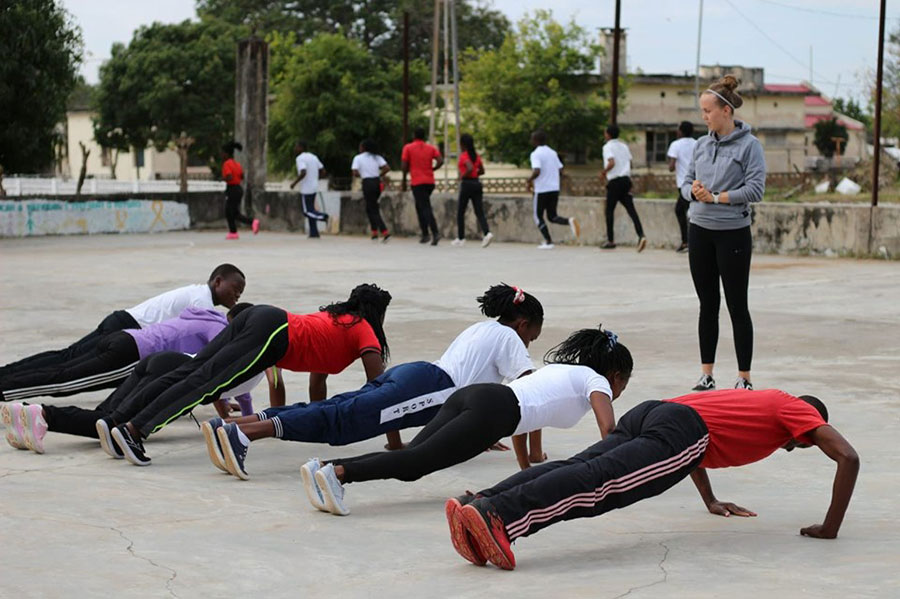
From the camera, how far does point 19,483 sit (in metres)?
5.12

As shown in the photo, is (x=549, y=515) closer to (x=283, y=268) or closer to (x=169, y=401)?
(x=169, y=401)

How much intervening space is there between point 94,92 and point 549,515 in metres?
61.3

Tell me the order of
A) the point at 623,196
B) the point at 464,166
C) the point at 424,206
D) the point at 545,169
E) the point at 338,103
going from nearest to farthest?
the point at 623,196 → the point at 545,169 → the point at 464,166 → the point at 424,206 → the point at 338,103

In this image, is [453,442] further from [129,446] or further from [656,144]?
[656,144]

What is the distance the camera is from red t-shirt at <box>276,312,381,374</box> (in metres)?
5.71

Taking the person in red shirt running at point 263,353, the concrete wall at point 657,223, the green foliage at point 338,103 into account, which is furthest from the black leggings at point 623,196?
the green foliage at point 338,103

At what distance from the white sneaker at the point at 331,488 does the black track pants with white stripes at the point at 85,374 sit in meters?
2.18

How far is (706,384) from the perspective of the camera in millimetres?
7027

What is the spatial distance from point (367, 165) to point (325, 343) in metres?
13.8

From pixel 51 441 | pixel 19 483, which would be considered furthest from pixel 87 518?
pixel 51 441

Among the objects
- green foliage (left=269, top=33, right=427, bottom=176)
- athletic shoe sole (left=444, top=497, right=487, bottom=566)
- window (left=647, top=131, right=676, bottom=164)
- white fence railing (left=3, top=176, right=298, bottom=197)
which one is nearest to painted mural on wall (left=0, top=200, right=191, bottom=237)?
white fence railing (left=3, top=176, right=298, bottom=197)

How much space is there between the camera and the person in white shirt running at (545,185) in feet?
→ 55.8

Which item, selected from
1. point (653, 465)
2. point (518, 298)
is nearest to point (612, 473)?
point (653, 465)

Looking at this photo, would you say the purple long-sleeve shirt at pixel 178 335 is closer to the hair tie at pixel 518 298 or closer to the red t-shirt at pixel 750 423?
the hair tie at pixel 518 298
